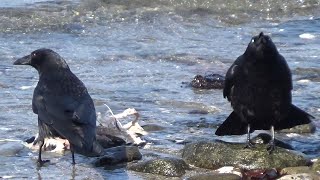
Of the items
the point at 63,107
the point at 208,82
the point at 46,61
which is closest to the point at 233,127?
the point at 63,107

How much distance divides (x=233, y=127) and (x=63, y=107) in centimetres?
161

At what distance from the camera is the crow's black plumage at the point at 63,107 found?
7453 mm

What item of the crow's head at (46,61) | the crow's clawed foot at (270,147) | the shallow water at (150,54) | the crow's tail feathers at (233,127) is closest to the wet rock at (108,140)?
the shallow water at (150,54)

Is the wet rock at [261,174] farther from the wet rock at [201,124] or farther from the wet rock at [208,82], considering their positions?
the wet rock at [208,82]

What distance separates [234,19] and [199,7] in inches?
40.5

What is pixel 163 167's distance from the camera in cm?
764

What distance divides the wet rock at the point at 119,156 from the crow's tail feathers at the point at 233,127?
0.84 metres

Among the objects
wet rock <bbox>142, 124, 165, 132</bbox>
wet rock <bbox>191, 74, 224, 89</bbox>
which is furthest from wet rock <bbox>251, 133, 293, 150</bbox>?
wet rock <bbox>191, 74, 224, 89</bbox>

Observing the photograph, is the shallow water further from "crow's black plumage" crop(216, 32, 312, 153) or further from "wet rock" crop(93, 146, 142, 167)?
"crow's black plumage" crop(216, 32, 312, 153)

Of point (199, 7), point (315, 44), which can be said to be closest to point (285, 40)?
point (315, 44)

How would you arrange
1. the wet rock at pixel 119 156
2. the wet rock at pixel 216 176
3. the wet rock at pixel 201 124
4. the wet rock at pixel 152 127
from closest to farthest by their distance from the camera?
the wet rock at pixel 216 176
the wet rock at pixel 119 156
the wet rock at pixel 152 127
the wet rock at pixel 201 124

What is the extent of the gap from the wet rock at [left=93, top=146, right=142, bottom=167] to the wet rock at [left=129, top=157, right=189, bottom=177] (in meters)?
0.18

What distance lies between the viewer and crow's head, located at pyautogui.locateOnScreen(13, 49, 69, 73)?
8391 mm

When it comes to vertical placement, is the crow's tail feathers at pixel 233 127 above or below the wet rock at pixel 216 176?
above
